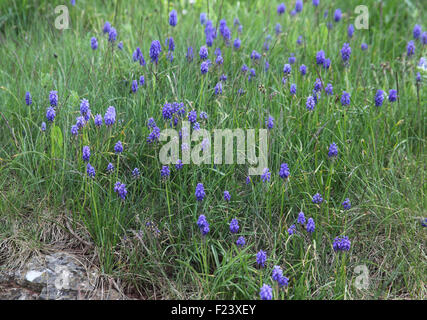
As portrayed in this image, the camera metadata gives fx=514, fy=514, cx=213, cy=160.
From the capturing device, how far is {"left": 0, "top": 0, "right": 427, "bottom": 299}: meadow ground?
260cm

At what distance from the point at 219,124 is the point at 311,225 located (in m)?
0.81

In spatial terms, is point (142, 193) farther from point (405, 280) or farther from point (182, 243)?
point (405, 280)

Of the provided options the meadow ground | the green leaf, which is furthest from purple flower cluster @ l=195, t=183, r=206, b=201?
the green leaf

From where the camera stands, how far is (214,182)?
9.18 ft

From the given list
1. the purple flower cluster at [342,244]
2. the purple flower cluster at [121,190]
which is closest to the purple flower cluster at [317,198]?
the purple flower cluster at [342,244]

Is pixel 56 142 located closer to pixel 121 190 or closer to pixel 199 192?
pixel 121 190

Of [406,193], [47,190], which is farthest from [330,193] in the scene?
[47,190]

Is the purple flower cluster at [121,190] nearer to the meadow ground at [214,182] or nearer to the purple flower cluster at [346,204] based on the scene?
the meadow ground at [214,182]

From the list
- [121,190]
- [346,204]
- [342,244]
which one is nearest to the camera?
[342,244]

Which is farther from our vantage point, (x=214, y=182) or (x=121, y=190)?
(x=214, y=182)

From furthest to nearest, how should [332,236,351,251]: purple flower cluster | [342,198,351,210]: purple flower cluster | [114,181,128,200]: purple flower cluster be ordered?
[342,198,351,210]: purple flower cluster, [114,181,128,200]: purple flower cluster, [332,236,351,251]: purple flower cluster

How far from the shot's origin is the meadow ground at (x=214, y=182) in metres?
2.60

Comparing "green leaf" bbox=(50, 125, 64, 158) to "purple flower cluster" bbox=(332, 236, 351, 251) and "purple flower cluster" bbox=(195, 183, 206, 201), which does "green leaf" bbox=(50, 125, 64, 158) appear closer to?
"purple flower cluster" bbox=(195, 183, 206, 201)

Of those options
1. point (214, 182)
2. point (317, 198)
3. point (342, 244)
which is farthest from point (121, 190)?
point (342, 244)
